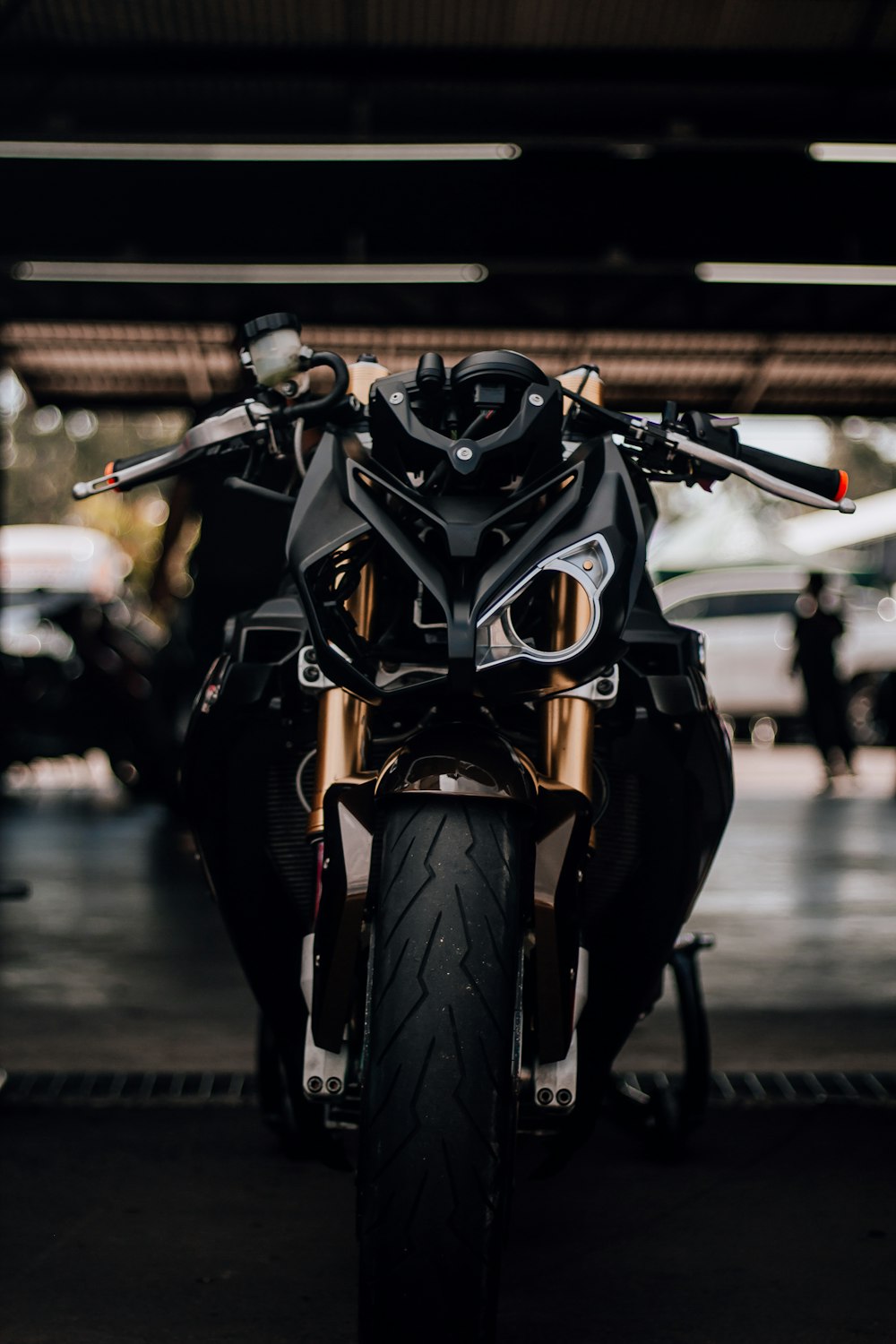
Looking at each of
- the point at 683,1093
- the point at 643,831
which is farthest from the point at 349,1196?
the point at 643,831

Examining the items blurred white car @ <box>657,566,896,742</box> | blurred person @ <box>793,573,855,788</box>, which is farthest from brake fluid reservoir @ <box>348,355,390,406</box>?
→ blurred white car @ <box>657,566,896,742</box>

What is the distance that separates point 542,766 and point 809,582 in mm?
13456

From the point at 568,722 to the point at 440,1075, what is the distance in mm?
591

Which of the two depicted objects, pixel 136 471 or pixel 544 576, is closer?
pixel 544 576

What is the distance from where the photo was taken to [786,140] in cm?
752

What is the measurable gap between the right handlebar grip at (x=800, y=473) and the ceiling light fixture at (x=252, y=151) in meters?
5.15

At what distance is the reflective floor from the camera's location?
4.76m

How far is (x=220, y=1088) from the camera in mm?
4363

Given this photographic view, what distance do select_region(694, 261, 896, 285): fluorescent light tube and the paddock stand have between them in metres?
6.57

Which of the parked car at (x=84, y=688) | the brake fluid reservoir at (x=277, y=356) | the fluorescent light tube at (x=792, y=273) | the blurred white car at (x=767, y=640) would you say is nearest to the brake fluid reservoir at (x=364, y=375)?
the brake fluid reservoir at (x=277, y=356)

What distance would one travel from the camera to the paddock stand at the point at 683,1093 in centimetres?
367

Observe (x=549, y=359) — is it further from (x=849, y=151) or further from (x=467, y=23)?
Result: (x=467, y=23)

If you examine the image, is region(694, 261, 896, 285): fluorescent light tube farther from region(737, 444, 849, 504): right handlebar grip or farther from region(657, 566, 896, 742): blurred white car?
region(657, 566, 896, 742): blurred white car

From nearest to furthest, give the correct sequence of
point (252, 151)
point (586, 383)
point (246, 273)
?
point (586, 383) < point (252, 151) < point (246, 273)
